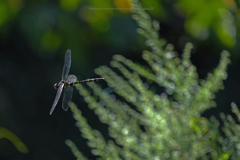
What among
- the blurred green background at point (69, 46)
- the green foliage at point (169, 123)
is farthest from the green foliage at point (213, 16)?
the green foliage at point (169, 123)

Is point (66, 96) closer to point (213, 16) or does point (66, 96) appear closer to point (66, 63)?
point (66, 63)

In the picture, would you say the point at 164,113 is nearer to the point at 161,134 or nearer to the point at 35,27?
the point at 161,134

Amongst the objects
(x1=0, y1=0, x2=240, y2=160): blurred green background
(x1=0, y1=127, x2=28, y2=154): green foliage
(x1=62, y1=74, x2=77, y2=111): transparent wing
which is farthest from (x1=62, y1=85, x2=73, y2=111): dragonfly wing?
(x1=0, y1=0, x2=240, y2=160): blurred green background

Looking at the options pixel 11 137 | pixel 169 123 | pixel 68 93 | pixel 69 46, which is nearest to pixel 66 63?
pixel 68 93

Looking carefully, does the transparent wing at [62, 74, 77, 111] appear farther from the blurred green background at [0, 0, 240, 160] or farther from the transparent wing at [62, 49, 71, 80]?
the blurred green background at [0, 0, 240, 160]

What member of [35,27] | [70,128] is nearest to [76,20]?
[35,27]

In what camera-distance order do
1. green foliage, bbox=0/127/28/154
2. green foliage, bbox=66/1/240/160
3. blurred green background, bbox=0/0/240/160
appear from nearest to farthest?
green foliage, bbox=66/1/240/160
green foliage, bbox=0/127/28/154
blurred green background, bbox=0/0/240/160

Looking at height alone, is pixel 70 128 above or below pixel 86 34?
below

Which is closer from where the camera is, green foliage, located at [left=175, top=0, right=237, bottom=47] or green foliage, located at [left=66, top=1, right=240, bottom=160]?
green foliage, located at [left=66, top=1, right=240, bottom=160]
